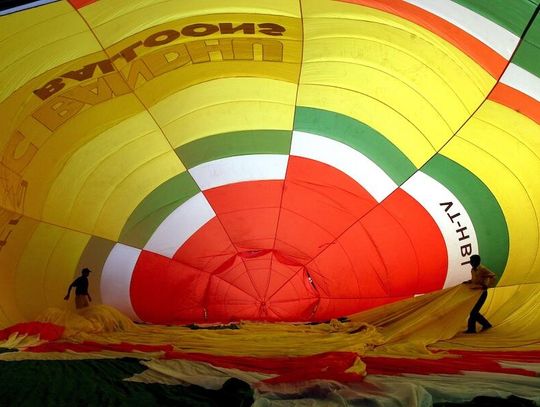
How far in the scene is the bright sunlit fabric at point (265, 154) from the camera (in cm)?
392

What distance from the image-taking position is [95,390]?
2.69m

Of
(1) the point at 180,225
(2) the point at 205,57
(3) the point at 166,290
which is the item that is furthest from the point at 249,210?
(2) the point at 205,57

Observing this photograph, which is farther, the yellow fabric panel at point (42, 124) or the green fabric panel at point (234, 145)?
the green fabric panel at point (234, 145)

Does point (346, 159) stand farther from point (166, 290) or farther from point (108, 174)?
point (166, 290)

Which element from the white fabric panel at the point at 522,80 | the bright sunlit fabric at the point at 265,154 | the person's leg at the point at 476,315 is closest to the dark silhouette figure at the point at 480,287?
the person's leg at the point at 476,315

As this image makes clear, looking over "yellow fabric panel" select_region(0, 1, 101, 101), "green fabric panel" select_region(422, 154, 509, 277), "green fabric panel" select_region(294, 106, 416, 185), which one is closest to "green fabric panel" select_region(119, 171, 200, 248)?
"green fabric panel" select_region(294, 106, 416, 185)

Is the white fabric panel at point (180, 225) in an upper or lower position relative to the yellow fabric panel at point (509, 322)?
upper

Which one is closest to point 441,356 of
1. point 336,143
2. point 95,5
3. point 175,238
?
point 336,143

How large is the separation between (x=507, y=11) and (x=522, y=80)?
765 mm

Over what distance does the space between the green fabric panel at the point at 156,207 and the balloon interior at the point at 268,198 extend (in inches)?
0.9

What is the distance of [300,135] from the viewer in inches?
213

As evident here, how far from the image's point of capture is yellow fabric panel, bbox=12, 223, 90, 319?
5426mm

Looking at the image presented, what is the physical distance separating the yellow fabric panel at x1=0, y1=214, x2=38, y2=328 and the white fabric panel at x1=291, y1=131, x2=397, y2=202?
99.7 inches

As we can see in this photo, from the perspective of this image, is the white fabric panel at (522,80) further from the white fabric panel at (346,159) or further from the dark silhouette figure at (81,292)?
the dark silhouette figure at (81,292)
